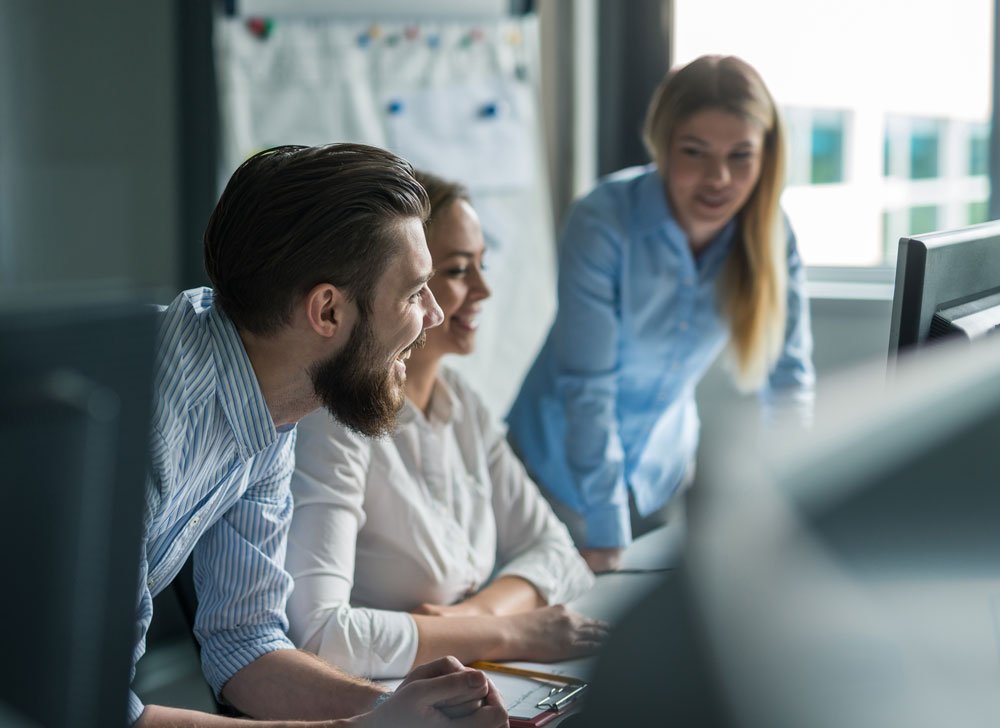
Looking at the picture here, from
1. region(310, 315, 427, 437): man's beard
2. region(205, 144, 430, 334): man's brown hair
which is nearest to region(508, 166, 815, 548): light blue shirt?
region(310, 315, 427, 437): man's beard

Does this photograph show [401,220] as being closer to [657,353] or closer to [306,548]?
[306,548]

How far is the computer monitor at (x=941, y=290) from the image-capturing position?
0.95 meters

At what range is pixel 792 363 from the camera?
7.04 ft

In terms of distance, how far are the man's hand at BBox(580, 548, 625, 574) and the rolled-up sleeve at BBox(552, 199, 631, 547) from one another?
63 millimetres

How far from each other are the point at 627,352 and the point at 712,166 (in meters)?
0.38

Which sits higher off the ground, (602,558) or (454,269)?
(454,269)

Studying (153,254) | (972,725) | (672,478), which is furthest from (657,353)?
(972,725)

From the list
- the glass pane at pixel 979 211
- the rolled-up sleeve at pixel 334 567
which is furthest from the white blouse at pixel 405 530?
the glass pane at pixel 979 211

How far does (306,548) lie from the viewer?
1.25 m

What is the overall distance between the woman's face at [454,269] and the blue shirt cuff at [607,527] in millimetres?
399

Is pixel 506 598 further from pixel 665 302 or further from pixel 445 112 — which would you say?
pixel 445 112

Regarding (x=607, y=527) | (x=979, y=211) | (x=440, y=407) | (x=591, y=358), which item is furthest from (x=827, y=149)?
(x=440, y=407)

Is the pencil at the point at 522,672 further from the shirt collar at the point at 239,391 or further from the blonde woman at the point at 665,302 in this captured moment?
the blonde woman at the point at 665,302

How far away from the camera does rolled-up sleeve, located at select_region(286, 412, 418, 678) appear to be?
3.96 ft
